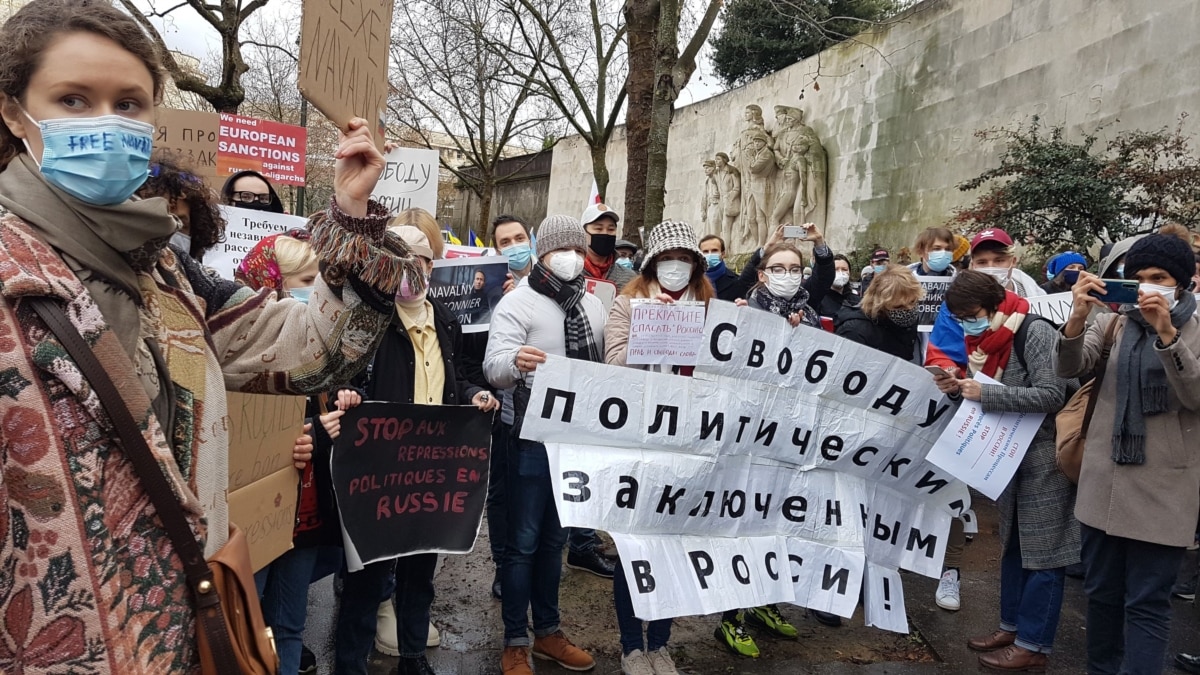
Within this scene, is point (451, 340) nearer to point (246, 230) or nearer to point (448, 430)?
point (448, 430)

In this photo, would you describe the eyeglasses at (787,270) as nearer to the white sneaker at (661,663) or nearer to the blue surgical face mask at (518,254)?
the blue surgical face mask at (518,254)

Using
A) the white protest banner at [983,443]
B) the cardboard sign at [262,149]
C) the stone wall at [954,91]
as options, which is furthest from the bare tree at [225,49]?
the white protest banner at [983,443]

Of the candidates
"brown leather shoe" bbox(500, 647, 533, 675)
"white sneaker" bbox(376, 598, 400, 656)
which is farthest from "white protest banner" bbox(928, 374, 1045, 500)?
"white sneaker" bbox(376, 598, 400, 656)

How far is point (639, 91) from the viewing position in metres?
8.50

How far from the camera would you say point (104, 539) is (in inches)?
46.4

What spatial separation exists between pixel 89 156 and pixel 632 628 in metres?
3.00

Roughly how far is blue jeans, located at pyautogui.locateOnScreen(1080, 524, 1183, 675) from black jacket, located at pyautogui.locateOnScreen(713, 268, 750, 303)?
10.6 feet

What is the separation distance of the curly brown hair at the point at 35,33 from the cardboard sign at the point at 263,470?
1056 millimetres

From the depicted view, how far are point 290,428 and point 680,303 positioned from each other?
184 cm

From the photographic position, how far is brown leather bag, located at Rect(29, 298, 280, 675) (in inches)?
45.9

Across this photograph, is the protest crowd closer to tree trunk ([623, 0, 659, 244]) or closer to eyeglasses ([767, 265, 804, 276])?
eyeglasses ([767, 265, 804, 276])

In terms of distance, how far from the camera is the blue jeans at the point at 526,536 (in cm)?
358

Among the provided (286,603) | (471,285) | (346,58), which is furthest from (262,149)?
(346,58)

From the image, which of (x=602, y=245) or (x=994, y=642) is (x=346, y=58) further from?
(x=994, y=642)
